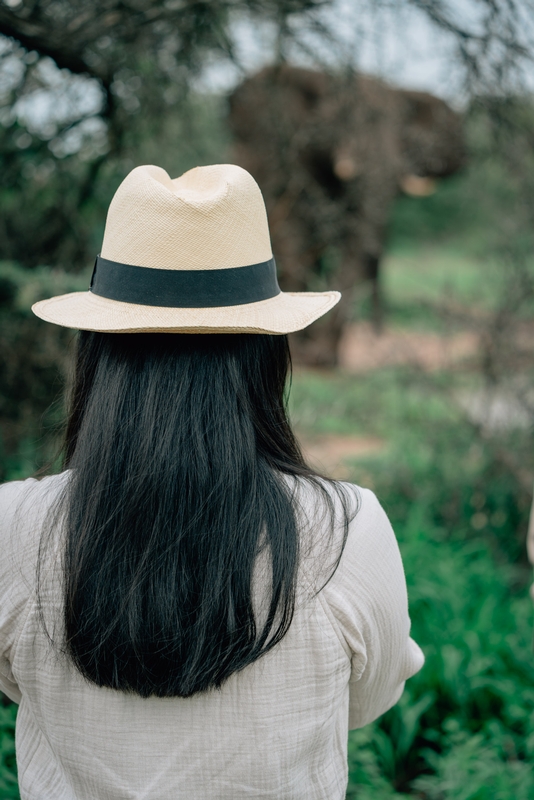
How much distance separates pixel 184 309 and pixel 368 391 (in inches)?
261

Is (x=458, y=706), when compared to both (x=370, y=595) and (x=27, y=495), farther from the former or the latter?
(x=27, y=495)

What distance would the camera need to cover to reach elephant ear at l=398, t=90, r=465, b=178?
18.5 feet

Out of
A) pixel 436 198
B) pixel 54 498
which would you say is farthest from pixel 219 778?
pixel 436 198

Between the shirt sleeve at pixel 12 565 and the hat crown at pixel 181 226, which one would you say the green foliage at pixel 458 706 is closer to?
the shirt sleeve at pixel 12 565

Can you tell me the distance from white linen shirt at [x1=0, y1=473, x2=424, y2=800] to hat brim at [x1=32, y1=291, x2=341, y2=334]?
0.28 metres

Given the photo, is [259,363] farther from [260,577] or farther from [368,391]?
[368,391]

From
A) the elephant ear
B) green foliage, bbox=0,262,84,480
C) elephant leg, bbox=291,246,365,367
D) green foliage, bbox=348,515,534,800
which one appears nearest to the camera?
green foliage, bbox=348,515,534,800

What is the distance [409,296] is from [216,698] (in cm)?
400

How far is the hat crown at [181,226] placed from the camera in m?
1.24

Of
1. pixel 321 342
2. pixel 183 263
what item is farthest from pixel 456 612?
pixel 321 342

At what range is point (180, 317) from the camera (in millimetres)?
1193

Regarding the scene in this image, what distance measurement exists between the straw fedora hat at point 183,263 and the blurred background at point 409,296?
0.58 metres

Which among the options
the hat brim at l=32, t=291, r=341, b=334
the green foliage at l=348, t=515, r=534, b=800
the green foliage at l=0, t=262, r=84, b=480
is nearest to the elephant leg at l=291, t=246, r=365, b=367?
the green foliage at l=0, t=262, r=84, b=480

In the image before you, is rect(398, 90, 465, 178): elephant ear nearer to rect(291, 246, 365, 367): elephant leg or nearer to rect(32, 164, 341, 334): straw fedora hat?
rect(291, 246, 365, 367): elephant leg
